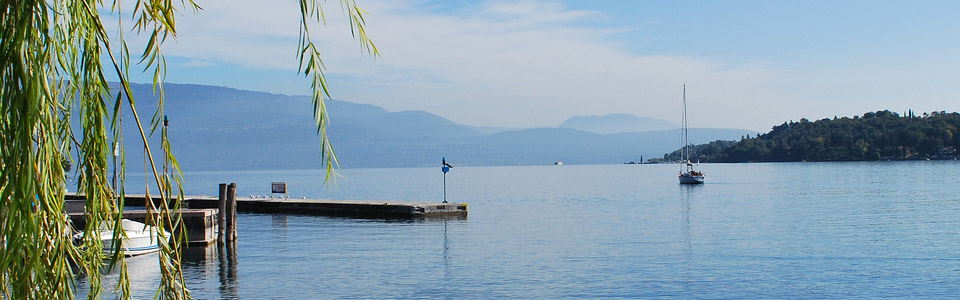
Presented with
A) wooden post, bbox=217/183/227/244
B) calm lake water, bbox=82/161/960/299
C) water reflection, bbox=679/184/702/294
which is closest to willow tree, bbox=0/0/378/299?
calm lake water, bbox=82/161/960/299

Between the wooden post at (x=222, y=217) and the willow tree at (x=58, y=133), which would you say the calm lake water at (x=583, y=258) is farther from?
the willow tree at (x=58, y=133)

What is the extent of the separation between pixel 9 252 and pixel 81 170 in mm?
770

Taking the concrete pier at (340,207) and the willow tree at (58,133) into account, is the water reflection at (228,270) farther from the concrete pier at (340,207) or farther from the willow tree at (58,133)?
the willow tree at (58,133)

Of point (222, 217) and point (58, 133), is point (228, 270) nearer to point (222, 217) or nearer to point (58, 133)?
point (222, 217)

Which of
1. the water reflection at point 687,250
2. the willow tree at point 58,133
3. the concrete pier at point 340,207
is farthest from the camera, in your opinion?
the concrete pier at point 340,207

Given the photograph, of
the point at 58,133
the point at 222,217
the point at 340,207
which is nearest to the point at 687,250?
the point at 222,217

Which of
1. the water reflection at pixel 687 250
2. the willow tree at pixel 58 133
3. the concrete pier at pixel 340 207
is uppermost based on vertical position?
the willow tree at pixel 58 133

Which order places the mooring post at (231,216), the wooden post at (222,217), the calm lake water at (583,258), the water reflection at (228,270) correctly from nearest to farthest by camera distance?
the water reflection at (228,270), the calm lake water at (583,258), the wooden post at (222,217), the mooring post at (231,216)

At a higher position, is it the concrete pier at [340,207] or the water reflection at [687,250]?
the concrete pier at [340,207]

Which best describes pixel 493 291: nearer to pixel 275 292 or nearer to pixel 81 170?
pixel 275 292

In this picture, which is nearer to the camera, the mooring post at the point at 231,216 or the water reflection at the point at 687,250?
the water reflection at the point at 687,250

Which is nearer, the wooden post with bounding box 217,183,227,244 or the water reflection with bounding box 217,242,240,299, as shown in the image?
the water reflection with bounding box 217,242,240,299

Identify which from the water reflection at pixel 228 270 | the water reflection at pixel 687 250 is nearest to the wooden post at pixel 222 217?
the water reflection at pixel 228 270

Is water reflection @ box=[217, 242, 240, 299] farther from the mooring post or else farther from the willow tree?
the willow tree
